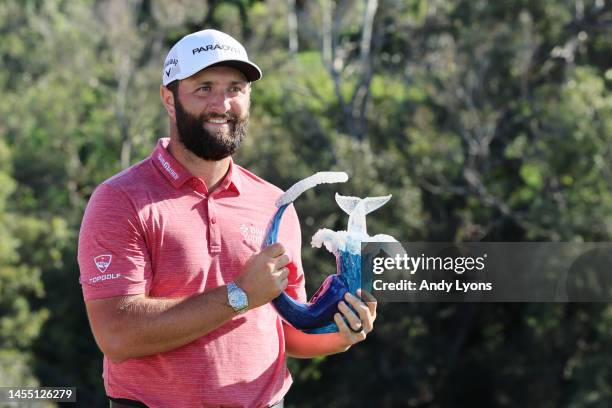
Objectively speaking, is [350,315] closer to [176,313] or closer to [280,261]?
[280,261]

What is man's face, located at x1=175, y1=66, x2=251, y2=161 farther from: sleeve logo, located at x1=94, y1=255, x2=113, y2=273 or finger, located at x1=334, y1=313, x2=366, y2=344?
finger, located at x1=334, y1=313, x2=366, y2=344

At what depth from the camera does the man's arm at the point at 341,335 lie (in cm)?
287

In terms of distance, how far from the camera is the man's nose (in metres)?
2.90

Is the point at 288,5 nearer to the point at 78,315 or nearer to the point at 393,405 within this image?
the point at 78,315

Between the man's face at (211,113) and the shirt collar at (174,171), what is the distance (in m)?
0.06

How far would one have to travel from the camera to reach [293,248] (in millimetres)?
3111

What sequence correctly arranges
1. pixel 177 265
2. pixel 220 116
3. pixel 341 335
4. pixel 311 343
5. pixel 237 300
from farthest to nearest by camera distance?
pixel 311 343 < pixel 341 335 < pixel 220 116 < pixel 177 265 < pixel 237 300

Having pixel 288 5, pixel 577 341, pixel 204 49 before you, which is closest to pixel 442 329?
pixel 577 341

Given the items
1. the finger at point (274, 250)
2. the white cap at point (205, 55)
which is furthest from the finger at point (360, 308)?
the white cap at point (205, 55)

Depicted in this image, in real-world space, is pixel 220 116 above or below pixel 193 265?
above

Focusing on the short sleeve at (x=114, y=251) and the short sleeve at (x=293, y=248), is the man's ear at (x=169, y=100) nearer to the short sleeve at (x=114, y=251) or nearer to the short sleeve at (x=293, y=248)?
the short sleeve at (x=114, y=251)

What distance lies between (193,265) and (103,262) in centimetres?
24

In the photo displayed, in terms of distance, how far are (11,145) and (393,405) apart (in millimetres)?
9681

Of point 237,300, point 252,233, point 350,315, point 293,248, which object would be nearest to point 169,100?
point 252,233
